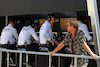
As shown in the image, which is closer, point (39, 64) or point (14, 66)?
point (39, 64)

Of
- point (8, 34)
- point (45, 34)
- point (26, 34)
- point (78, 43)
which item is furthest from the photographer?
point (8, 34)

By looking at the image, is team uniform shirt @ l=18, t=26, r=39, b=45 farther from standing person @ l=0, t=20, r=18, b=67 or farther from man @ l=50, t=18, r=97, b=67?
man @ l=50, t=18, r=97, b=67

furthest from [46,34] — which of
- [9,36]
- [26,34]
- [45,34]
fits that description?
[9,36]

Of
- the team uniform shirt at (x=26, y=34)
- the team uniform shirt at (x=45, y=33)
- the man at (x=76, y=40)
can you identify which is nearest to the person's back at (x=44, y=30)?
the team uniform shirt at (x=45, y=33)

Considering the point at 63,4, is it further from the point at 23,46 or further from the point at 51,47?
the point at 23,46

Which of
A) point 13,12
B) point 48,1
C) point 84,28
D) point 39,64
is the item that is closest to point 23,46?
point 39,64

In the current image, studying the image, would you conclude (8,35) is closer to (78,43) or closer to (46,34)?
(46,34)

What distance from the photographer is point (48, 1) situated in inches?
145

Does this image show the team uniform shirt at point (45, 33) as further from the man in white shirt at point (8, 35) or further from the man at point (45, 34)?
the man in white shirt at point (8, 35)

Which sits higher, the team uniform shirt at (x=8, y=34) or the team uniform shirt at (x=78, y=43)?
the team uniform shirt at (x=8, y=34)

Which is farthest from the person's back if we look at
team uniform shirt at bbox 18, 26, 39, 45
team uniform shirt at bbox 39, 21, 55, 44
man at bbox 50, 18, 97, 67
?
man at bbox 50, 18, 97, 67

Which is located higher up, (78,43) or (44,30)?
(44,30)

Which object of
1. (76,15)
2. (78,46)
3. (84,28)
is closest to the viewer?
(78,46)

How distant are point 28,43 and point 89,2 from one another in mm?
2018
